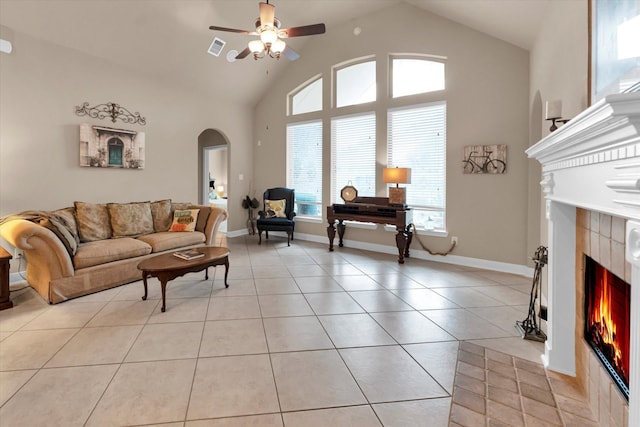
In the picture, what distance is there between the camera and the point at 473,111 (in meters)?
4.48

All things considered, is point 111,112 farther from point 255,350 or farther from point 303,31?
point 255,350

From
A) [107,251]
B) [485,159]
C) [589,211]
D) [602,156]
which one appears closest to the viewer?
[602,156]

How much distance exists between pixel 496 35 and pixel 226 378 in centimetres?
498

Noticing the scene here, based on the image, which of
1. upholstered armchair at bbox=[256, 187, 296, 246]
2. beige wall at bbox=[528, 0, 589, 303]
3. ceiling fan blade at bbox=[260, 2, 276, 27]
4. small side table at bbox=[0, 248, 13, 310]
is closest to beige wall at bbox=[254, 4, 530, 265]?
beige wall at bbox=[528, 0, 589, 303]

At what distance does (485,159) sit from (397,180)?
1229mm

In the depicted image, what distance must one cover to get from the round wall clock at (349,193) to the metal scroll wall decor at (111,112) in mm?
3538

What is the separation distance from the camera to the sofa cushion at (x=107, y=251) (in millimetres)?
3338

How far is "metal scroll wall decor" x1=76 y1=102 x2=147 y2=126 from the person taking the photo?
14.6 feet

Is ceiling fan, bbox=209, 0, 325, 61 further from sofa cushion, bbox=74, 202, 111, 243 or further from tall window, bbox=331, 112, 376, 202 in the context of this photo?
sofa cushion, bbox=74, 202, 111, 243

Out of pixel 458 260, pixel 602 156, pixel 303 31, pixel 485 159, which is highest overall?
pixel 303 31

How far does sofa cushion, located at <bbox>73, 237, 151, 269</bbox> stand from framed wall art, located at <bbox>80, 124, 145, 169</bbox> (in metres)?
1.46

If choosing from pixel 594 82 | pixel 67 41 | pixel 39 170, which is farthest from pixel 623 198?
pixel 67 41

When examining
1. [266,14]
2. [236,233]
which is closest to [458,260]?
[266,14]

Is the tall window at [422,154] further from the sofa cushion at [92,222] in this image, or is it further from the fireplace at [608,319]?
the sofa cushion at [92,222]
